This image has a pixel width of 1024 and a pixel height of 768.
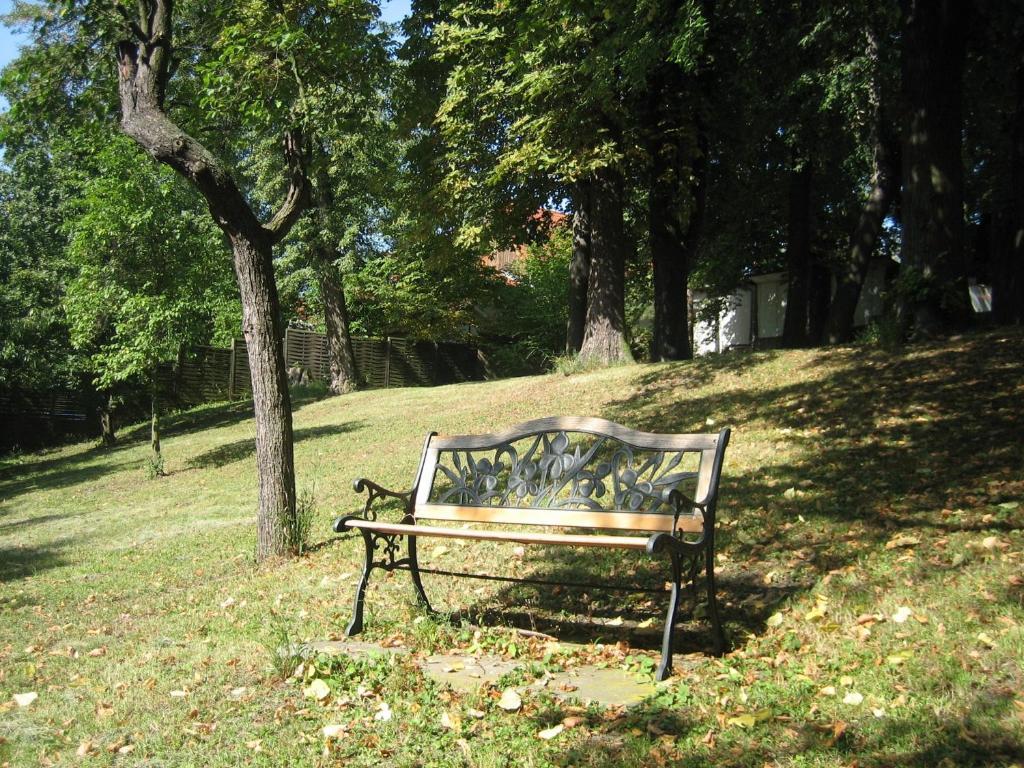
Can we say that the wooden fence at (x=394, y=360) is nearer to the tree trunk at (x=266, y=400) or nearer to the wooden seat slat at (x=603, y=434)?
the tree trunk at (x=266, y=400)

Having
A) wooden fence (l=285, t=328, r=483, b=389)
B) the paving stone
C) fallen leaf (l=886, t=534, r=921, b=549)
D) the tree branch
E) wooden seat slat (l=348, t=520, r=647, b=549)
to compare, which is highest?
the tree branch

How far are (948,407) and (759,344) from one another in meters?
22.3

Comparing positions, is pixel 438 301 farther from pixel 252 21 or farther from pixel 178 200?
pixel 252 21

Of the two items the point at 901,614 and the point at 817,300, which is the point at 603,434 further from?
the point at 817,300

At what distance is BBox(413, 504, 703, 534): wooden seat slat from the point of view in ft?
15.3

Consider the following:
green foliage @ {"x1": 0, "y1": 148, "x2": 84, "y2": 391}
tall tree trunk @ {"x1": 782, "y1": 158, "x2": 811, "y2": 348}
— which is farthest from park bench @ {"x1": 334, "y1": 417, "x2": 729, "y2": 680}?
→ green foliage @ {"x1": 0, "y1": 148, "x2": 84, "y2": 391}

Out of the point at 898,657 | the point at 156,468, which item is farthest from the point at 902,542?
the point at 156,468

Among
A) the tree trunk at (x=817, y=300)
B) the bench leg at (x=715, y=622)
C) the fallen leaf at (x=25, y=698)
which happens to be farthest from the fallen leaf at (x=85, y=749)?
the tree trunk at (x=817, y=300)

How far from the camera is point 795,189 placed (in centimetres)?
1878

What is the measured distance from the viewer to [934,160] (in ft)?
33.7

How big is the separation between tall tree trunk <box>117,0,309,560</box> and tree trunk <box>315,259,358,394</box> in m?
18.6

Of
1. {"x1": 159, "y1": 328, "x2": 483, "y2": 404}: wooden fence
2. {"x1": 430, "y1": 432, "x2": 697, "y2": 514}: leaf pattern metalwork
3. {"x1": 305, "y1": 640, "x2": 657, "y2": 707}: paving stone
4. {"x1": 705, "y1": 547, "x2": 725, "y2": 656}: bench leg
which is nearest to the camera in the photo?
{"x1": 305, "y1": 640, "x2": 657, "y2": 707}: paving stone

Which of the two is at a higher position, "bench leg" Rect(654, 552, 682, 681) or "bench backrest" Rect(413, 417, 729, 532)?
"bench backrest" Rect(413, 417, 729, 532)

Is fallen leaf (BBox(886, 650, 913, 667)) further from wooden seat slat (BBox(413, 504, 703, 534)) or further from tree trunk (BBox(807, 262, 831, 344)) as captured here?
tree trunk (BBox(807, 262, 831, 344))
